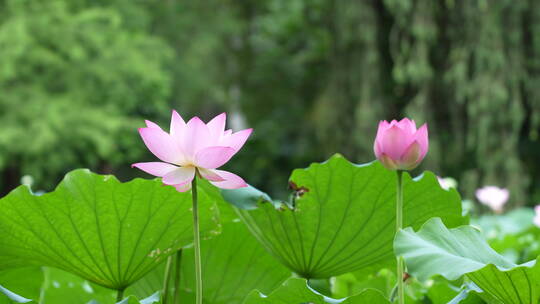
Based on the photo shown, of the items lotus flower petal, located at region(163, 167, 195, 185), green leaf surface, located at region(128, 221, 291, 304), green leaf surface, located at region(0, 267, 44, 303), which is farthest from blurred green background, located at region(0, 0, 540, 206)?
lotus flower petal, located at region(163, 167, 195, 185)

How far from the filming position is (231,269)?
0.71m

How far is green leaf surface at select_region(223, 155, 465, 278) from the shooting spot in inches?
25.0

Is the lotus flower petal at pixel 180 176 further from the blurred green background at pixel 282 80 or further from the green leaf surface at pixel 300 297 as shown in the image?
the blurred green background at pixel 282 80

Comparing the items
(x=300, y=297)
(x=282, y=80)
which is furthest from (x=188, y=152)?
(x=282, y=80)

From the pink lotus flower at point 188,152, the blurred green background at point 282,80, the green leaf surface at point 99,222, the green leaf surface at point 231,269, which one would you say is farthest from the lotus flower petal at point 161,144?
the blurred green background at point 282,80

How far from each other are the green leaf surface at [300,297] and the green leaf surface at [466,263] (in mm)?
53

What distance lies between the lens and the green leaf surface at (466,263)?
0.45m

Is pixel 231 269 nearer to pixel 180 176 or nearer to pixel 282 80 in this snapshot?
pixel 180 176

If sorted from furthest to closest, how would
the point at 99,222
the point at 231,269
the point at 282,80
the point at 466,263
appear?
the point at 282,80 < the point at 231,269 < the point at 99,222 < the point at 466,263

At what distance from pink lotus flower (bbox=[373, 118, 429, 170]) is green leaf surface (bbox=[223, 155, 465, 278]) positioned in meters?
0.10

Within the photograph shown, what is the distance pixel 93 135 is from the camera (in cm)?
722

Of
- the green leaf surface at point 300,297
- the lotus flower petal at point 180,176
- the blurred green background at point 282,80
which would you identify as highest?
the blurred green background at point 282,80

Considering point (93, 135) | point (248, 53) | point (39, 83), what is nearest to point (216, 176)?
point (93, 135)

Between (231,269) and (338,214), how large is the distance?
0.14 meters
